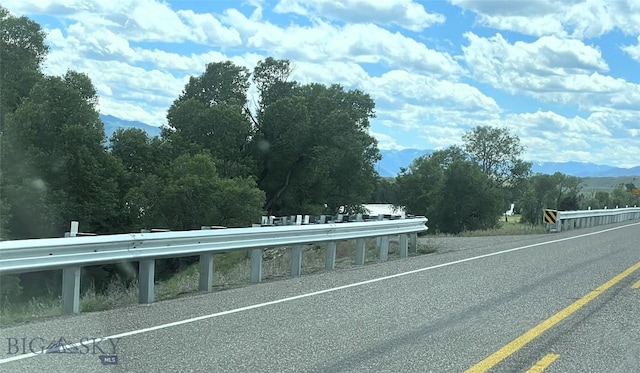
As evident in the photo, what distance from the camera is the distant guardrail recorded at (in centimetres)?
2716

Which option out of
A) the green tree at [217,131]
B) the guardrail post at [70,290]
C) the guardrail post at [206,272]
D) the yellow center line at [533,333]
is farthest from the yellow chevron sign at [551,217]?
the green tree at [217,131]

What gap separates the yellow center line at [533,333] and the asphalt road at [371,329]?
0.06 feet

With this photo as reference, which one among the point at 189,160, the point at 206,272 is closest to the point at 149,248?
the point at 206,272

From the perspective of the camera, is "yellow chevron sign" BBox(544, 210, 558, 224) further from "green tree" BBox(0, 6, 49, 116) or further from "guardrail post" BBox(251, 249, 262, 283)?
"green tree" BBox(0, 6, 49, 116)

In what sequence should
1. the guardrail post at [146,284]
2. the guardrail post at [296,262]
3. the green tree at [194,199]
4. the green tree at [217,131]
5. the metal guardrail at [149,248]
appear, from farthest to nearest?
1. the green tree at [217,131]
2. the green tree at [194,199]
3. the guardrail post at [296,262]
4. the guardrail post at [146,284]
5. the metal guardrail at [149,248]

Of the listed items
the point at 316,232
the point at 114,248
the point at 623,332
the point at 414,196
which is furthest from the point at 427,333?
the point at 414,196

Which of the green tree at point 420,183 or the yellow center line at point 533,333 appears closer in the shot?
the yellow center line at point 533,333

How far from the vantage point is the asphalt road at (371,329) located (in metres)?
6.21

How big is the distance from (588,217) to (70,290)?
92.4ft

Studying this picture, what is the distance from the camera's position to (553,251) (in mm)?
17281

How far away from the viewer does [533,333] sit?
7.43 m

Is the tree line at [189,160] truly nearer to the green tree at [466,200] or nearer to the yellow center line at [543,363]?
the green tree at [466,200]

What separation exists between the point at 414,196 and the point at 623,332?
88937mm

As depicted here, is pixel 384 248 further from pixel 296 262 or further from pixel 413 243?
pixel 296 262
